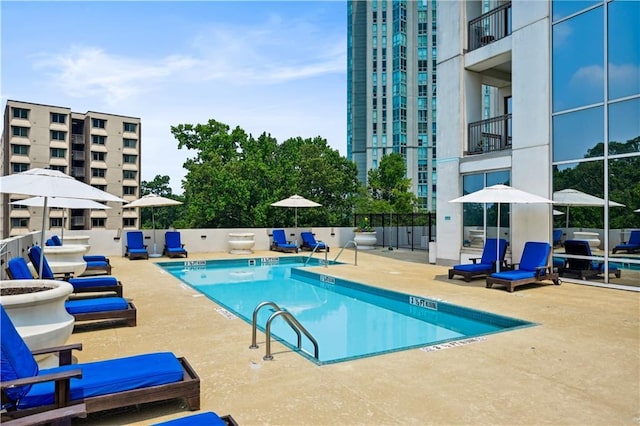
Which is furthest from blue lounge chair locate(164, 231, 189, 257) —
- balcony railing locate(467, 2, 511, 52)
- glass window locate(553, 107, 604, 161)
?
glass window locate(553, 107, 604, 161)

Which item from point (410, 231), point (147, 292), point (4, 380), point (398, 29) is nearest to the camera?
point (4, 380)

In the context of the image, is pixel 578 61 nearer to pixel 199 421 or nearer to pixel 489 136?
pixel 489 136

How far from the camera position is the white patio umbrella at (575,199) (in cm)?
1002

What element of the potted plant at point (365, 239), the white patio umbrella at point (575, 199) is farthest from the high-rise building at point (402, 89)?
the white patio umbrella at point (575, 199)

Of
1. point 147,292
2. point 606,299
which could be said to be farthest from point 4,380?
point 606,299

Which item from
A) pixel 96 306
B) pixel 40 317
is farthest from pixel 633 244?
pixel 40 317

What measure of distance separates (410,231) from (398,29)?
64913mm

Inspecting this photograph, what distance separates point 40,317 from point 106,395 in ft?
4.72

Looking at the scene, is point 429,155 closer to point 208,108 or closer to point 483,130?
point 208,108

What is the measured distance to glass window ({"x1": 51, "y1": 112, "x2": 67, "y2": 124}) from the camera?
62.4 meters

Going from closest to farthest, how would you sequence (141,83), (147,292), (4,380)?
(4,380) < (147,292) < (141,83)

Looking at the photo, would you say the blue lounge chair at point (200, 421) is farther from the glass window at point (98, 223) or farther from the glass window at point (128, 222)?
the glass window at point (128, 222)

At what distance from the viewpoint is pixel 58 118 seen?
207 ft

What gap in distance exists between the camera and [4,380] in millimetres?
2945
